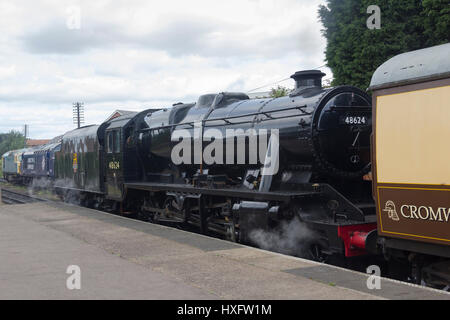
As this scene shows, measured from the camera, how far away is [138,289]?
5754 mm

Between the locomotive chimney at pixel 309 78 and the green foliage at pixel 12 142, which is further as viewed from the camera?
the green foliage at pixel 12 142

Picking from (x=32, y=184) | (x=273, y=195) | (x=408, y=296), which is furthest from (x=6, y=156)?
(x=408, y=296)

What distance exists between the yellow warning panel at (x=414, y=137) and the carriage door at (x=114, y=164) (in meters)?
9.53

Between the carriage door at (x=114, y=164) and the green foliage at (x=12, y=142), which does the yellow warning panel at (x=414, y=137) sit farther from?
the green foliage at (x=12, y=142)

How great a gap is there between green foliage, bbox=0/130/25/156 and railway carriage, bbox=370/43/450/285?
9353 cm

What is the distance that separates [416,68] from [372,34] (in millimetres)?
9087

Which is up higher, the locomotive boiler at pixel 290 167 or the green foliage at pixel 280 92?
the green foliage at pixel 280 92

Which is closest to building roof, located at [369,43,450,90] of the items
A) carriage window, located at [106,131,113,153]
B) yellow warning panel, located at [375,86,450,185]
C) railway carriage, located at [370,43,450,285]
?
railway carriage, located at [370,43,450,285]

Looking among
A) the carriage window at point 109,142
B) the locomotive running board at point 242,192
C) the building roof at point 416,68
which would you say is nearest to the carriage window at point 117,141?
the carriage window at point 109,142

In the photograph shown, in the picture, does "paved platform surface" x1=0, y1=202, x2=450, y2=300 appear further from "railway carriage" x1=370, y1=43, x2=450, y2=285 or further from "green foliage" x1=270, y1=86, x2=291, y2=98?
"green foliage" x1=270, y1=86, x2=291, y2=98

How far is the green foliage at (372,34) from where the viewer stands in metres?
13.3

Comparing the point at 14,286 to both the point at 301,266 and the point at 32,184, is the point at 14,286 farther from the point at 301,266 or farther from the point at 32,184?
the point at 32,184

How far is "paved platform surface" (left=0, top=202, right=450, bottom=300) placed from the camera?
5.52 metres
